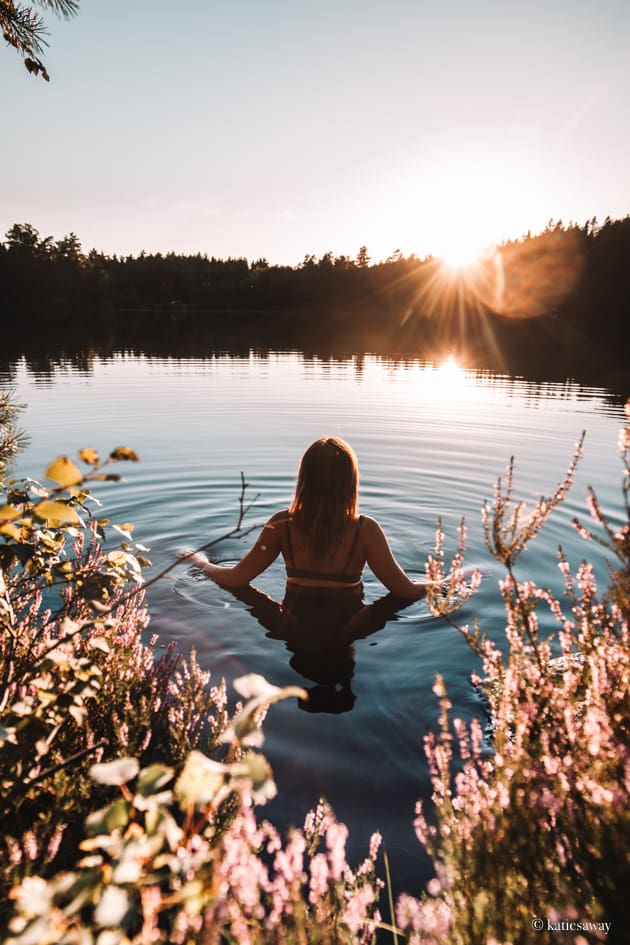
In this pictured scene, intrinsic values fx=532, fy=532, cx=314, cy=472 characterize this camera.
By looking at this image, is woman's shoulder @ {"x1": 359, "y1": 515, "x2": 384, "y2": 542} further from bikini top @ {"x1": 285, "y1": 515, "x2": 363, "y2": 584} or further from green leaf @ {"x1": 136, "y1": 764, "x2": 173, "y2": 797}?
green leaf @ {"x1": 136, "y1": 764, "x2": 173, "y2": 797}

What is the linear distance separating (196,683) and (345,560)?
2.12m

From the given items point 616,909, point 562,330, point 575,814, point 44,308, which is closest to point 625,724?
point 575,814

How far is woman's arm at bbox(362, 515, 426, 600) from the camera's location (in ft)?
16.2

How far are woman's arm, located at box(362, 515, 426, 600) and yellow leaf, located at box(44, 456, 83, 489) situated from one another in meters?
3.77

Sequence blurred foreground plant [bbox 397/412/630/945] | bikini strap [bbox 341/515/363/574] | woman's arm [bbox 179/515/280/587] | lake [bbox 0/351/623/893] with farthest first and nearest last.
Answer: woman's arm [bbox 179/515/280/587] → bikini strap [bbox 341/515/363/574] → lake [bbox 0/351/623/893] → blurred foreground plant [bbox 397/412/630/945]

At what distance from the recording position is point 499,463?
12.1m

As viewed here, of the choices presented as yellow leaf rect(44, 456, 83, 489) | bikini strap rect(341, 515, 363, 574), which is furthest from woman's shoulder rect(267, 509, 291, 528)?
yellow leaf rect(44, 456, 83, 489)

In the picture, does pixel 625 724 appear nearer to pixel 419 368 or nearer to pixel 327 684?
pixel 327 684

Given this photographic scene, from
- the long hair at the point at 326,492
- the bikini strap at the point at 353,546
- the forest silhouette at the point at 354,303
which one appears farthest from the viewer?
the forest silhouette at the point at 354,303

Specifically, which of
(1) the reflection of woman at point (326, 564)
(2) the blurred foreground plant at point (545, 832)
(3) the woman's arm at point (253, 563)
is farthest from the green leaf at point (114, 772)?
(3) the woman's arm at point (253, 563)

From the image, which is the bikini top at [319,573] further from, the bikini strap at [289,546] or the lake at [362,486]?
the lake at [362,486]

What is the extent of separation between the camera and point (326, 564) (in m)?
4.99

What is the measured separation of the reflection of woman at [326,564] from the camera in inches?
184

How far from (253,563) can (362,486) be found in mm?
5348
